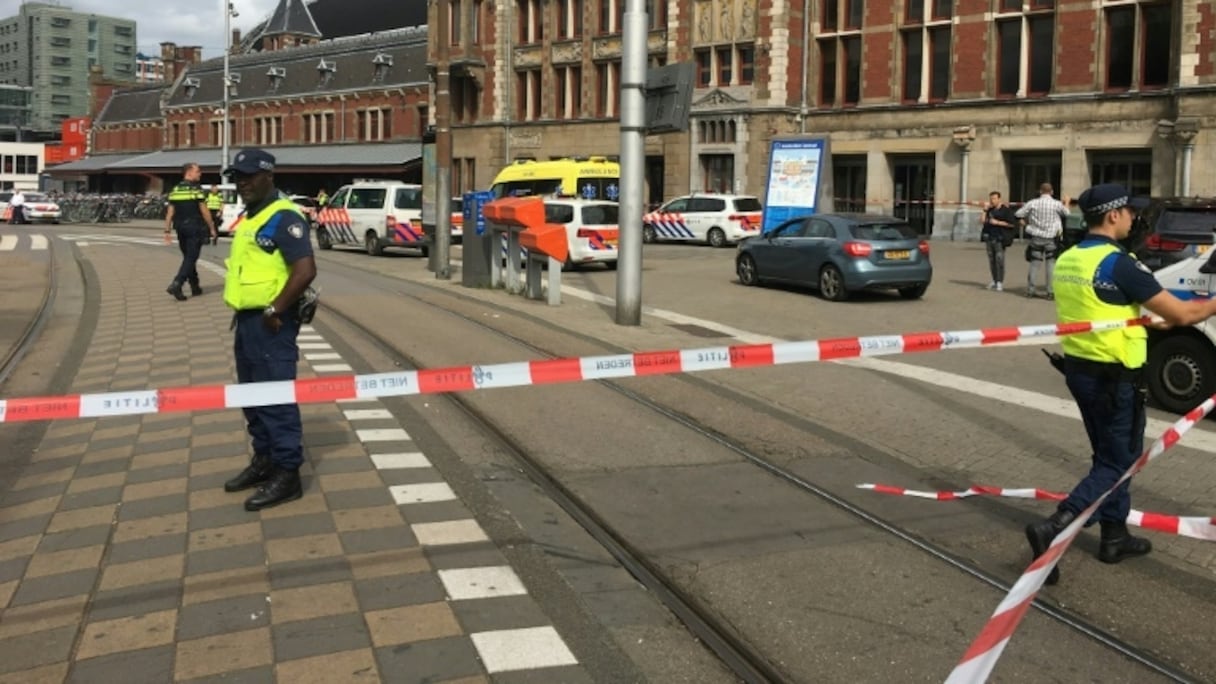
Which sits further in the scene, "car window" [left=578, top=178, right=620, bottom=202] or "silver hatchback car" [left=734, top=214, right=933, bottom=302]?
"car window" [left=578, top=178, right=620, bottom=202]

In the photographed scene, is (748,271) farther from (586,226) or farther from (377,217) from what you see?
(377,217)

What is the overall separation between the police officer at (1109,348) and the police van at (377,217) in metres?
22.4

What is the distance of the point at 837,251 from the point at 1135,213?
12.4 meters

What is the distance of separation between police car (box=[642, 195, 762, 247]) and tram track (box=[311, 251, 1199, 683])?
23.6 meters

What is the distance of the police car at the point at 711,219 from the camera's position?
1319 inches

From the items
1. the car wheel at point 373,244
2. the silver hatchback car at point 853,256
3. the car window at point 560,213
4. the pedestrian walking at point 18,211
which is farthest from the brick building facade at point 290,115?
the silver hatchback car at point 853,256

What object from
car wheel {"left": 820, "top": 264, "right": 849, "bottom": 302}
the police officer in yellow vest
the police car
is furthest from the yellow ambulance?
the police officer in yellow vest

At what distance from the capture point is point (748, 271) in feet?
66.6

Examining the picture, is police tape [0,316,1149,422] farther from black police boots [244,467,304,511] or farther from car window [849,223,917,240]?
car window [849,223,917,240]

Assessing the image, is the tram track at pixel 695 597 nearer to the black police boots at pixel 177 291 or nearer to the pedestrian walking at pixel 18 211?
the black police boots at pixel 177 291

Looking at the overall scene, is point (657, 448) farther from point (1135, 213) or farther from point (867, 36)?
point (867, 36)

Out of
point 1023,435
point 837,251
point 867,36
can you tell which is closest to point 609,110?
point 867,36

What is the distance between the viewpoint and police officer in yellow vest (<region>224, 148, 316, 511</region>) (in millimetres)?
5711

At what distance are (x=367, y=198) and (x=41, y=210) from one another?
82.7 feet
